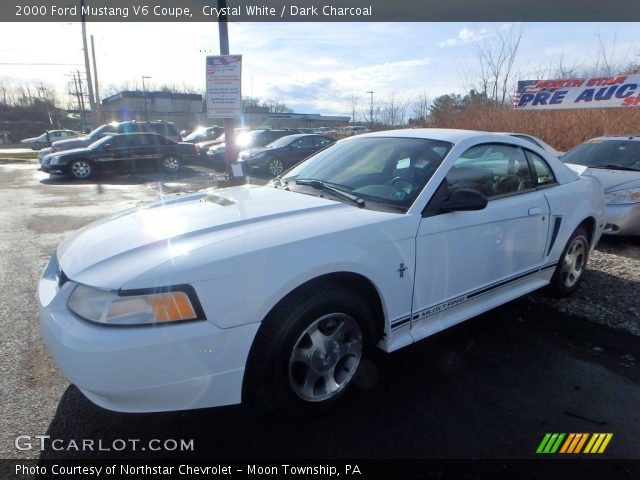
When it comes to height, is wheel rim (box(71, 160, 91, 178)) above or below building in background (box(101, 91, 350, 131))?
below

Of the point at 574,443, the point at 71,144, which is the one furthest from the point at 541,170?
the point at 71,144

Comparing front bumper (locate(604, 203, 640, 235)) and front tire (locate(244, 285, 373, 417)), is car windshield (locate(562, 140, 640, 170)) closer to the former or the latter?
front bumper (locate(604, 203, 640, 235))

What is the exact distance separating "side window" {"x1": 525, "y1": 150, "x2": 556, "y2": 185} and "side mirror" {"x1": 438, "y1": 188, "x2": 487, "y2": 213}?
1.33 m

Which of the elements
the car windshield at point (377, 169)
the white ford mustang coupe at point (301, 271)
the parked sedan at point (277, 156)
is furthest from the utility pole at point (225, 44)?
the white ford mustang coupe at point (301, 271)

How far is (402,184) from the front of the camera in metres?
2.87

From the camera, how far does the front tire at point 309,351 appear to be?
210 cm

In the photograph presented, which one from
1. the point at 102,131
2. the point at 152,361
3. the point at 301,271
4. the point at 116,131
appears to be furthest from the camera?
the point at 102,131

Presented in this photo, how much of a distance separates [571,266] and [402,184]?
226 cm

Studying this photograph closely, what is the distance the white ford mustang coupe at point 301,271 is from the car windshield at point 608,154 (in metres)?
3.73

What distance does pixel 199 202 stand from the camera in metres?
3.06

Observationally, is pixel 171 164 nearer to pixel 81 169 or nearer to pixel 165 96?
pixel 81 169

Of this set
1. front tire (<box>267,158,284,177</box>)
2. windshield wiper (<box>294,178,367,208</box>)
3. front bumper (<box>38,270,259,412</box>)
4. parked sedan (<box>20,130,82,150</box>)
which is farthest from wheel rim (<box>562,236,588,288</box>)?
parked sedan (<box>20,130,82,150</box>)

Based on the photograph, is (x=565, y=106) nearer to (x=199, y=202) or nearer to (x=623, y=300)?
(x=623, y=300)

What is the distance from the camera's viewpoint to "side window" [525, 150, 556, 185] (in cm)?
363
